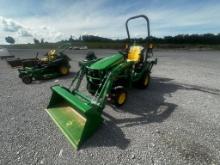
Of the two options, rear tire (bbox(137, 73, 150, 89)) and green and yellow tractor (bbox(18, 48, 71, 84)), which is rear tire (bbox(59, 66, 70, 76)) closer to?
green and yellow tractor (bbox(18, 48, 71, 84))

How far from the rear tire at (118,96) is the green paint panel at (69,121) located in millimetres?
1051

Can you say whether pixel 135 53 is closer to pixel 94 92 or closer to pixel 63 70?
pixel 94 92

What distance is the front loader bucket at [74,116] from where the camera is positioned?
3318mm

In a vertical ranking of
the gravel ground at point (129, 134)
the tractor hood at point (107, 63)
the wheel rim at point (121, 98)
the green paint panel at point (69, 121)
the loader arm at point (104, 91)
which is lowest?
the gravel ground at point (129, 134)

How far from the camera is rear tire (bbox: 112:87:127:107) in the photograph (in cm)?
465

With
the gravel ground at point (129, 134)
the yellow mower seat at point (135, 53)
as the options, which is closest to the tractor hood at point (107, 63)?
the yellow mower seat at point (135, 53)

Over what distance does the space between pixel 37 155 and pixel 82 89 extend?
368 cm

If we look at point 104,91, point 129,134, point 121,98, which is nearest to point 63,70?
point 121,98

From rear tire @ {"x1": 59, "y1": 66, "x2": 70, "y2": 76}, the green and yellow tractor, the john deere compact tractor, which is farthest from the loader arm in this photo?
rear tire @ {"x1": 59, "y1": 66, "x2": 70, "y2": 76}

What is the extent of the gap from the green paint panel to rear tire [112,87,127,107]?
1051 mm

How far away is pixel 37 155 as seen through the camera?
3043 millimetres

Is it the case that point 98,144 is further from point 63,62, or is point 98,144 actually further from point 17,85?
point 63,62

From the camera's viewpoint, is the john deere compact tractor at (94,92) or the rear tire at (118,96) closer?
the john deere compact tractor at (94,92)

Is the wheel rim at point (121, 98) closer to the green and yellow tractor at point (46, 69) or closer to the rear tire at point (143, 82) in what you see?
the rear tire at point (143, 82)
